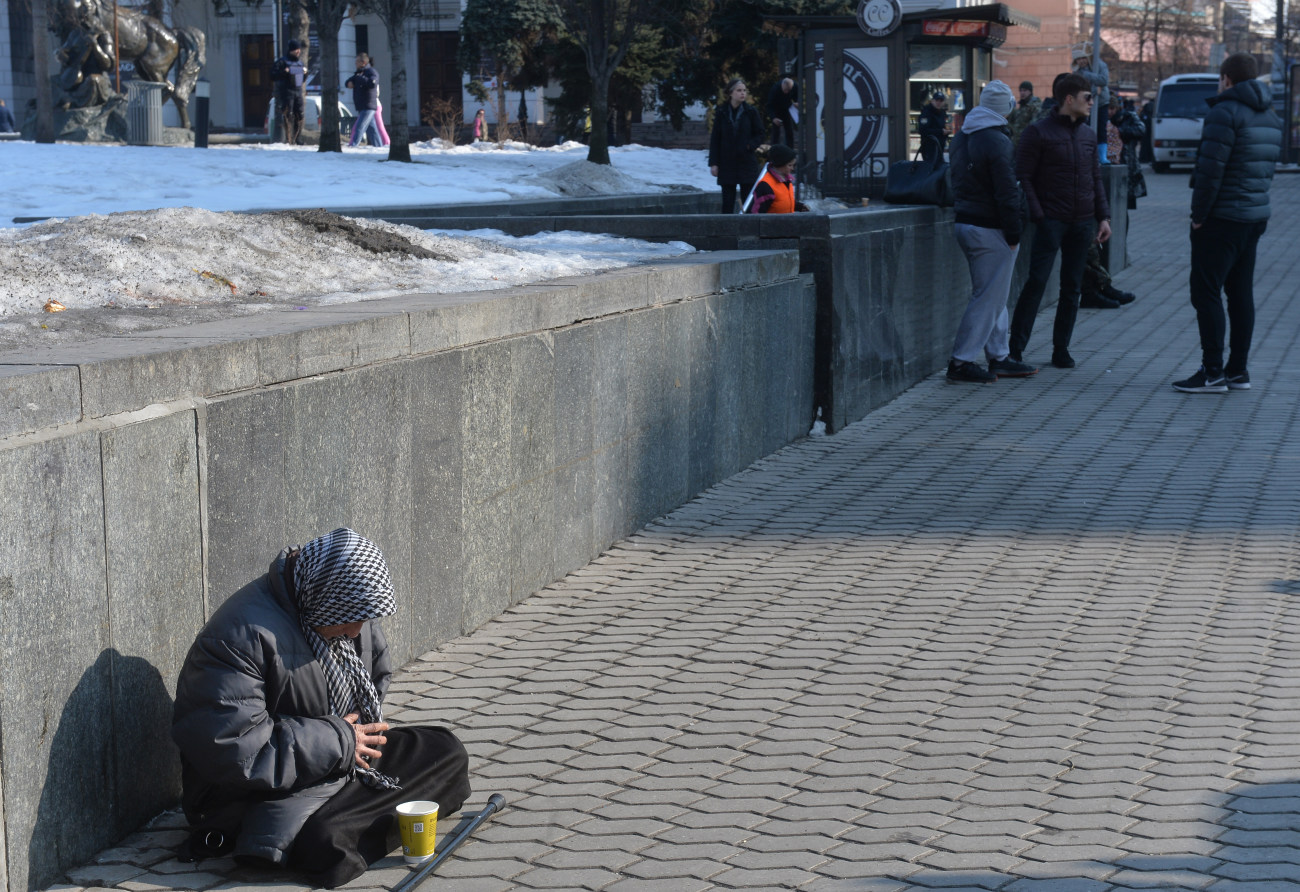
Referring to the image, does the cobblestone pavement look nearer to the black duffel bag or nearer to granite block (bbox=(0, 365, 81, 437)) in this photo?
granite block (bbox=(0, 365, 81, 437))

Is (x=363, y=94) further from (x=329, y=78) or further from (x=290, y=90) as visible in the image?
(x=329, y=78)

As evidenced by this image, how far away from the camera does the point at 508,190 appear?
68.0 feet

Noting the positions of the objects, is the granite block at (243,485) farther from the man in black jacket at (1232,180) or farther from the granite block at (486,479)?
the man in black jacket at (1232,180)

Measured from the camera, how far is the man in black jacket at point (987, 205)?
10148 millimetres

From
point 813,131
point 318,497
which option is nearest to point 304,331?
point 318,497

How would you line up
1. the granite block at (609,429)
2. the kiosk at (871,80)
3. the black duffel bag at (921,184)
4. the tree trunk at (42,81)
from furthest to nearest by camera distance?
the tree trunk at (42,81) < the kiosk at (871,80) < the black duffel bag at (921,184) < the granite block at (609,429)

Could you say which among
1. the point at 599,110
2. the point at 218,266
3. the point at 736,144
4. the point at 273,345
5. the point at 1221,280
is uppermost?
the point at 599,110

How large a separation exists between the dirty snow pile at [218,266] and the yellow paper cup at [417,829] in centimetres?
178

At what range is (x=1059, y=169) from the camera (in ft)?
35.0

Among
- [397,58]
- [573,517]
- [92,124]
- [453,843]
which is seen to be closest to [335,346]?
[453,843]

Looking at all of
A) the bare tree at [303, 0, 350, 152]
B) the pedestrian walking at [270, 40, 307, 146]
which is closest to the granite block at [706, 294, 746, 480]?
the bare tree at [303, 0, 350, 152]

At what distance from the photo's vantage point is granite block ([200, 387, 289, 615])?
3924 millimetres

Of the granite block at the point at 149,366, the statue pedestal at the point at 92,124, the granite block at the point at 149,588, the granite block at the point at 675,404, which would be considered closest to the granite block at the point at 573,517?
the granite block at the point at 675,404

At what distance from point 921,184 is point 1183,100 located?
32535 mm
